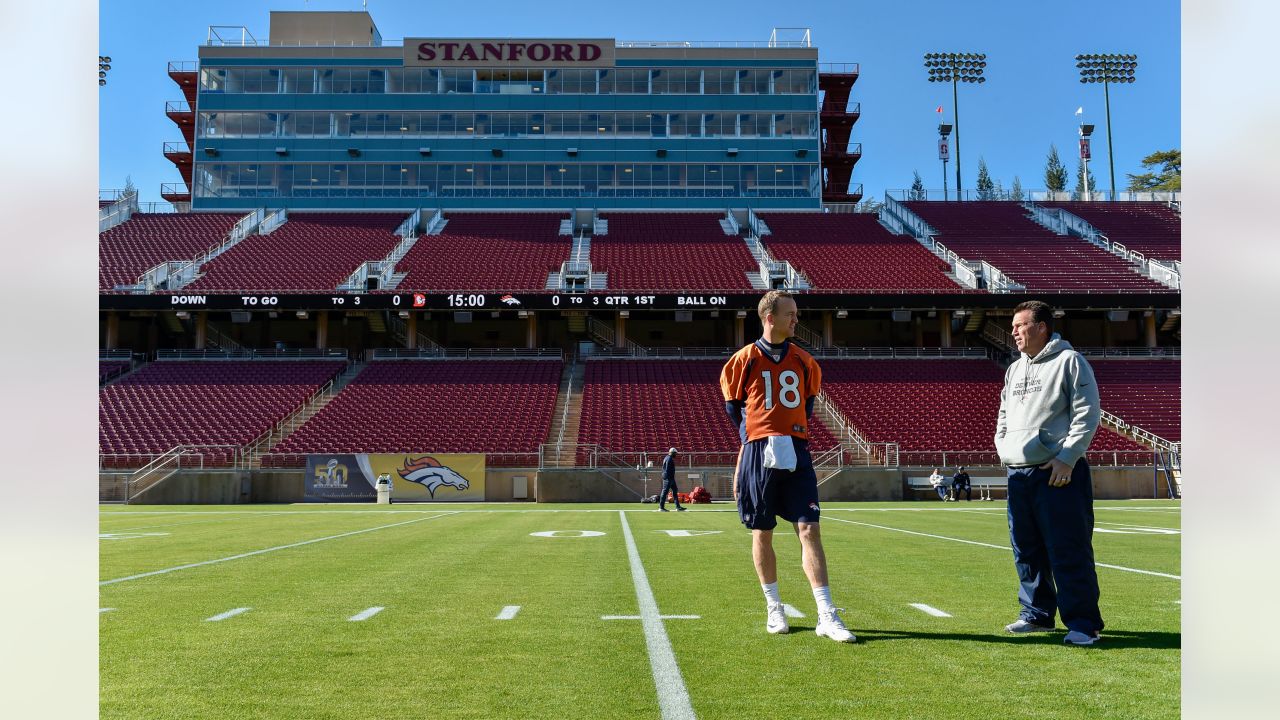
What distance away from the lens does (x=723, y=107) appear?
5259 centimetres

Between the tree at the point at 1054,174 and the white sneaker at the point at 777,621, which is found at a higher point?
the tree at the point at 1054,174

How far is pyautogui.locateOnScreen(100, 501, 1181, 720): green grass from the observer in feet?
11.9

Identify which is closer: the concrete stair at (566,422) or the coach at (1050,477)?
the coach at (1050,477)

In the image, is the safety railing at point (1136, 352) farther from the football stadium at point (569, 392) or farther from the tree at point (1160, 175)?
the tree at point (1160, 175)

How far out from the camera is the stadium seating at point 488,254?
133ft

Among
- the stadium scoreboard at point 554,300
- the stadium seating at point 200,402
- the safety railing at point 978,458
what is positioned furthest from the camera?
the stadium scoreboard at point 554,300

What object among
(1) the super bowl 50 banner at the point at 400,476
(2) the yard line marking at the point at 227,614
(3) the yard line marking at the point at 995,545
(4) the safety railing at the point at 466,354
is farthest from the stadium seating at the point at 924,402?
(2) the yard line marking at the point at 227,614

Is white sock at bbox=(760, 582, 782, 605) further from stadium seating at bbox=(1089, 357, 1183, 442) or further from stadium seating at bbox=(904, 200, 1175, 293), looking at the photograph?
stadium seating at bbox=(904, 200, 1175, 293)

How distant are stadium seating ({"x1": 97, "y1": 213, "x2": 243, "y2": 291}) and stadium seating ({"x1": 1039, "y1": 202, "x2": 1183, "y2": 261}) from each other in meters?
46.9

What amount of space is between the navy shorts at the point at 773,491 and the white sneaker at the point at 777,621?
46 centimetres

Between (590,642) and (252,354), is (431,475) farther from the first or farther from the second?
(590,642)

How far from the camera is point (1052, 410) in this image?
5.07m
